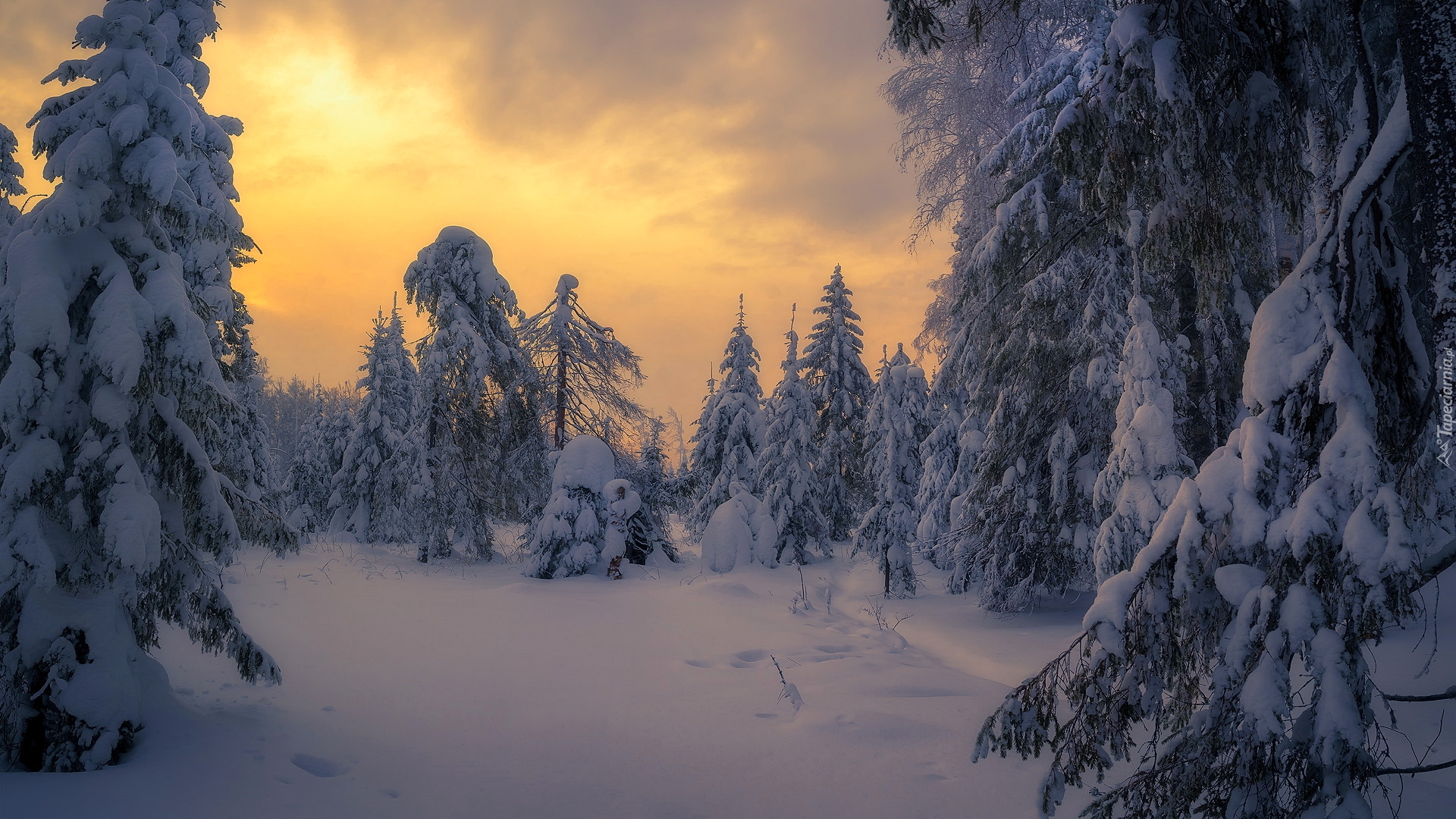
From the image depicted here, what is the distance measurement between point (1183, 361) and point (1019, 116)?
6521mm

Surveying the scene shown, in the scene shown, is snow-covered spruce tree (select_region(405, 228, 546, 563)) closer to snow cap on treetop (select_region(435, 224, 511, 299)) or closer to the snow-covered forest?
snow cap on treetop (select_region(435, 224, 511, 299))

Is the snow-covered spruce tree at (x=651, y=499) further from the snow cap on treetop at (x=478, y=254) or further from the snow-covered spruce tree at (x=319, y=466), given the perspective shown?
the snow-covered spruce tree at (x=319, y=466)

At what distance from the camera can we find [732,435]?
82.2 ft

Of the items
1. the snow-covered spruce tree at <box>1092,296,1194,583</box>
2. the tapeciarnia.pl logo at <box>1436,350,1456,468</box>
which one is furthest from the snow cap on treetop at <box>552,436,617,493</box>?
the tapeciarnia.pl logo at <box>1436,350,1456,468</box>

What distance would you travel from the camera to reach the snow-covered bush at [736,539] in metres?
18.6

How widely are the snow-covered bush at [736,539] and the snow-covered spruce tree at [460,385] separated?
20.9 ft

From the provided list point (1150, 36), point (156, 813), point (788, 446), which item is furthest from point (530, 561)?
point (1150, 36)

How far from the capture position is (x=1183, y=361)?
29.5 feet

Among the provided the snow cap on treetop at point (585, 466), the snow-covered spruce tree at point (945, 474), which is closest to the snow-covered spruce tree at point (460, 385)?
the snow cap on treetop at point (585, 466)

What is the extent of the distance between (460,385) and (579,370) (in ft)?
12.1

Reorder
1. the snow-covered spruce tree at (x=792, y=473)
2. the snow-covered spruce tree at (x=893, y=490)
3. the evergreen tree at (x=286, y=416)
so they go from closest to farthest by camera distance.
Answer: the snow-covered spruce tree at (x=893, y=490), the snow-covered spruce tree at (x=792, y=473), the evergreen tree at (x=286, y=416)

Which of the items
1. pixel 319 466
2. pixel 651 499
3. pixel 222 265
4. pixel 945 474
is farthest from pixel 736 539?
pixel 319 466

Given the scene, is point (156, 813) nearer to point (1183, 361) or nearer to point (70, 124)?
point (70, 124)

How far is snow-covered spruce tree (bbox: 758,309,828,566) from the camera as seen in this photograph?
74.3ft
